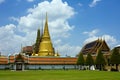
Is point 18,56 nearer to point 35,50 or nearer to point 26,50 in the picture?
point 35,50

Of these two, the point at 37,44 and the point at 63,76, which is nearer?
the point at 63,76

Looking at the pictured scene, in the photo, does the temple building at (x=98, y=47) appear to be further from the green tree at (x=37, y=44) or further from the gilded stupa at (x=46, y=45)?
the green tree at (x=37, y=44)

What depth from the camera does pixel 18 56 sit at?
109 metres

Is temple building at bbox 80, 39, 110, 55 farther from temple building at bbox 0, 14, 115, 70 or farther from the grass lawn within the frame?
the grass lawn

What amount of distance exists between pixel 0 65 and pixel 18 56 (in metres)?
7.73

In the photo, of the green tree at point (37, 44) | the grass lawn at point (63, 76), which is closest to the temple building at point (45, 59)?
the green tree at point (37, 44)

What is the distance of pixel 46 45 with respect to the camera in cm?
12788

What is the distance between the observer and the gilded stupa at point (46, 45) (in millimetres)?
125812

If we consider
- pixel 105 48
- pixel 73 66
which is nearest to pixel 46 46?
pixel 73 66

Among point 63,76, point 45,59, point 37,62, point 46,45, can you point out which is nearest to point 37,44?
point 46,45

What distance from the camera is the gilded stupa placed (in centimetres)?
12581

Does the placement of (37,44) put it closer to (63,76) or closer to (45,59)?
(45,59)

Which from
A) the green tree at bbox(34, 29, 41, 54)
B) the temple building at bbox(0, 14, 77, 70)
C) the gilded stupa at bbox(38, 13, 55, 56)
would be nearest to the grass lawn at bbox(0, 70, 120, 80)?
the temple building at bbox(0, 14, 77, 70)

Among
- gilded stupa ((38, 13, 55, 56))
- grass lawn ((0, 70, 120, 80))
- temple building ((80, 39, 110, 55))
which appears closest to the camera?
grass lawn ((0, 70, 120, 80))
